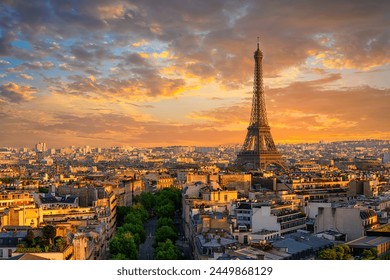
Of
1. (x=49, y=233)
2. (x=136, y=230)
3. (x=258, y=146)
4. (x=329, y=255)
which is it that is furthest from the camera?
(x=258, y=146)

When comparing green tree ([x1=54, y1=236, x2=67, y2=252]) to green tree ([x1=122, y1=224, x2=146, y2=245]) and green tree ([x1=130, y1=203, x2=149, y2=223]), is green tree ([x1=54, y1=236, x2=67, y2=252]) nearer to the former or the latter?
green tree ([x1=122, y1=224, x2=146, y2=245])

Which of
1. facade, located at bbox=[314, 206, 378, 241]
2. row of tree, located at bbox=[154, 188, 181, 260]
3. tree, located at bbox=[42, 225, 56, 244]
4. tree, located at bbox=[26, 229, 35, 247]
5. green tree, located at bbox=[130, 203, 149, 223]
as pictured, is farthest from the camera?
green tree, located at bbox=[130, 203, 149, 223]

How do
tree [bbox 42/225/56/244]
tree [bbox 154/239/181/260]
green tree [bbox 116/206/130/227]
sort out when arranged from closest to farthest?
tree [bbox 42/225/56/244]
tree [bbox 154/239/181/260]
green tree [bbox 116/206/130/227]

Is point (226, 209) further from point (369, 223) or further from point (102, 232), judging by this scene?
point (369, 223)

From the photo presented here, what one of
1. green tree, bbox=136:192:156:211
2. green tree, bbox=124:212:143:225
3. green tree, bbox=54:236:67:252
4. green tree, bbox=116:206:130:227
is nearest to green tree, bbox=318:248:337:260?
green tree, bbox=54:236:67:252

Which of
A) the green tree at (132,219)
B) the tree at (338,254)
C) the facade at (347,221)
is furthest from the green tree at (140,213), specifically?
the tree at (338,254)

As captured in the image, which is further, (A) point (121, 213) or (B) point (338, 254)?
(A) point (121, 213)

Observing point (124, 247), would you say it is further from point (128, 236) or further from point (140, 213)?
point (140, 213)

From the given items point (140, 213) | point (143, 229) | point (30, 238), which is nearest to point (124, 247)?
point (30, 238)

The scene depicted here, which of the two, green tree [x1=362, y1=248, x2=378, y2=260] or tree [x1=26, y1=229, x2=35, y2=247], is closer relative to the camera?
green tree [x1=362, y1=248, x2=378, y2=260]

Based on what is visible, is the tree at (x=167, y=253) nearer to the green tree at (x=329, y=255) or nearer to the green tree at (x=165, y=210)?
the green tree at (x=329, y=255)
